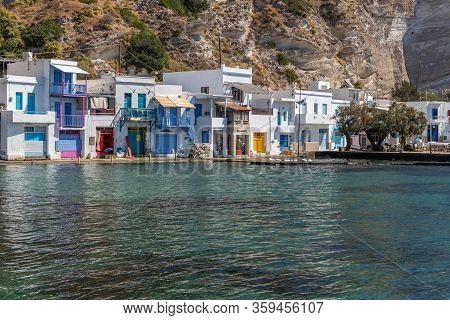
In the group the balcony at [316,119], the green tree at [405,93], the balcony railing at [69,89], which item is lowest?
the balcony at [316,119]

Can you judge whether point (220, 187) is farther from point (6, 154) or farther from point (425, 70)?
point (425, 70)

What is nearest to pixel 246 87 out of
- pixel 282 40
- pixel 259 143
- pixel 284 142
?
pixel 259 143

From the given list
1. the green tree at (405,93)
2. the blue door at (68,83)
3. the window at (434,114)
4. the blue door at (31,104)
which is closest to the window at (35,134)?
the blue door at (31,104)

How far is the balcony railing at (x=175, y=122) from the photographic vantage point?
62.1 metres

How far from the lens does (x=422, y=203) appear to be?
33.1m

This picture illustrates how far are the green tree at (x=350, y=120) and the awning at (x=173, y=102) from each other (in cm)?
1763

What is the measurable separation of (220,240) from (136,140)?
4105 cm

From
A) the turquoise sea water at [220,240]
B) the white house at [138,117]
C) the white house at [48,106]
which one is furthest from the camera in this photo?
the white house at [138,117]

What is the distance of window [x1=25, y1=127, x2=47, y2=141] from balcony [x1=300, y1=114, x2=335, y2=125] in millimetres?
28942

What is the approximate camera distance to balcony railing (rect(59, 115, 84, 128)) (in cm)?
5725

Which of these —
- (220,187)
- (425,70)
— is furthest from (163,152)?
(425,70)

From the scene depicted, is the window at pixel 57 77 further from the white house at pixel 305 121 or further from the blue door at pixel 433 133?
the blue door at pixel 433 133

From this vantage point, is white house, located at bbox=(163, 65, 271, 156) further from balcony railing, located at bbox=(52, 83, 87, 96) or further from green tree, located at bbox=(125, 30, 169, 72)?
balcony railing, located at bbox=(52, 83, 87, 96)

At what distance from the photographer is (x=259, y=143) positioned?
231 ft
